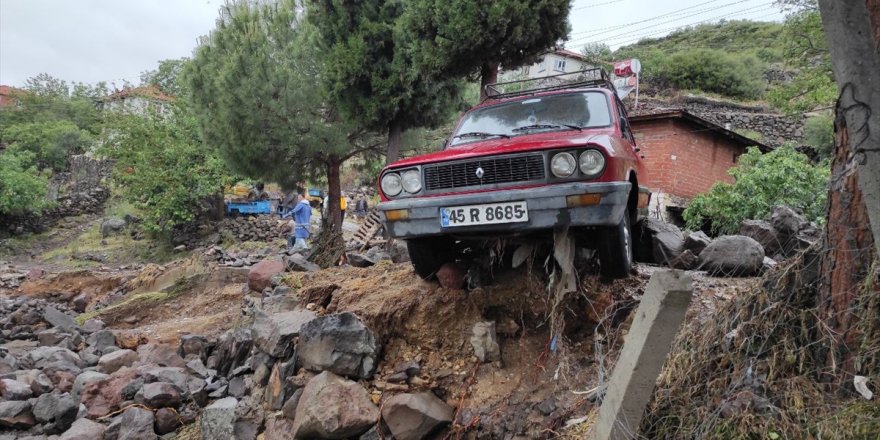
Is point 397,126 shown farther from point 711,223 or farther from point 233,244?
point 233,244

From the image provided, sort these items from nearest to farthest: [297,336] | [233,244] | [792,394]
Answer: [792,394], [297,336], [233,244]

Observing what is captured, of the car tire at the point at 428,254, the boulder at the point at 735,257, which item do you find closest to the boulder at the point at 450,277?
the car tire at the point at 428,254

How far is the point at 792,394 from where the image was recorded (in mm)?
2533

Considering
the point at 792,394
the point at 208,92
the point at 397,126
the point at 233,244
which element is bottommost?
the point at 233,244

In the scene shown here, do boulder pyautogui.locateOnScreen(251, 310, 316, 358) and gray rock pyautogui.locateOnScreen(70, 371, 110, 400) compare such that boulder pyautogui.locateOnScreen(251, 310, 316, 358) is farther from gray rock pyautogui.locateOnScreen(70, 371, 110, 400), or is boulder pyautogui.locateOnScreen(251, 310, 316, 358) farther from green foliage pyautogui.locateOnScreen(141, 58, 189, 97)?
green foliage pyautogui.locateOnScreen(141, 58, 189, 97)

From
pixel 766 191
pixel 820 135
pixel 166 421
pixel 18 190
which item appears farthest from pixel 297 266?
pixel 18 190

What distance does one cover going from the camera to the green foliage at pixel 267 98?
11.5m

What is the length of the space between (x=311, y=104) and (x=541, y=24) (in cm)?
565

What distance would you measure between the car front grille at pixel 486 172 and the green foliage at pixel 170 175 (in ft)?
55.6

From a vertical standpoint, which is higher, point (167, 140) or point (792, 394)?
point (167, 140)

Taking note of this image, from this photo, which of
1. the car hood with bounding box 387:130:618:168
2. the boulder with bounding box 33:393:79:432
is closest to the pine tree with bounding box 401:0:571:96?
the car hood with bounding box 387:130:618:168

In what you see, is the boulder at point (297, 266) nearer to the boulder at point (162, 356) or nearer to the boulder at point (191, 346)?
the boulder at point (191, 346)

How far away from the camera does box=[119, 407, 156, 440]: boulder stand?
432cm

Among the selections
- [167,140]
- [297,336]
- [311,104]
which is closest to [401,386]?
[297,336]
